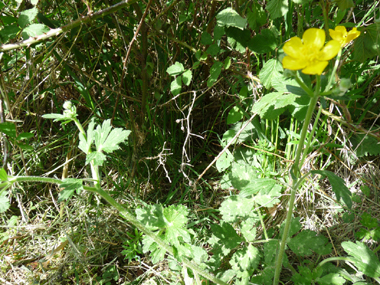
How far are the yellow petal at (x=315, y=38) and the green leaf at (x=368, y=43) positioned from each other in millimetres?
493

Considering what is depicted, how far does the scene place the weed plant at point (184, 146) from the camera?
1418mm

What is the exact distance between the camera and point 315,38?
91cm

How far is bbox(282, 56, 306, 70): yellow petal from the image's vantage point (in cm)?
83

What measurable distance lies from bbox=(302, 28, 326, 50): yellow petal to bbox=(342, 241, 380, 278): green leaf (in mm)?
808

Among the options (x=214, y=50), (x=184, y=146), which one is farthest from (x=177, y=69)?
(x=184, y=146)

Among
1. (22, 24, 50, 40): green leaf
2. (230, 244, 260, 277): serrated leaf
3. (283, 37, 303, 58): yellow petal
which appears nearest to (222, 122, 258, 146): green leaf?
(230, 244, 260, 277): serrated leaf

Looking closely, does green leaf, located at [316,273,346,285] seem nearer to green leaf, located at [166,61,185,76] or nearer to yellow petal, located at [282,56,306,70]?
yellow petal, located at [282,56,306,70]

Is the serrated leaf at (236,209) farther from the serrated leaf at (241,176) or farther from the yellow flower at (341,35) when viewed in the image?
the yellow flower at (341,35)

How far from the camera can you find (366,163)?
70.2 inches

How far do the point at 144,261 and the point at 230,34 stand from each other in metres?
1.27

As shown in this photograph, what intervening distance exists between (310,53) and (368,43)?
620 mm

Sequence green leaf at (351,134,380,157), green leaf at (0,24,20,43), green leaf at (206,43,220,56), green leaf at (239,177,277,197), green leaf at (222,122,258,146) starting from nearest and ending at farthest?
green leaf at (239,177,277,197) < green leaf at (0,24,20,43) < green leaf at (206,43,220,56) < green leaf at (351,134,380,157) < green leaf at (222,122,258,146)

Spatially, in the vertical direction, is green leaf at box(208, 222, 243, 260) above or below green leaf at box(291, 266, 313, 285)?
above

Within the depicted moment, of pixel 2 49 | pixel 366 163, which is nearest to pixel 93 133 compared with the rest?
pixel 2 49
